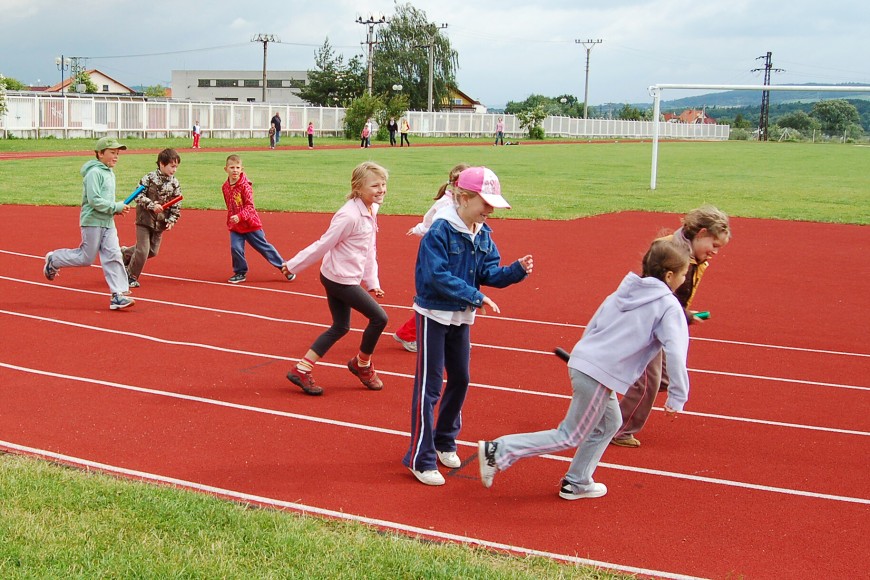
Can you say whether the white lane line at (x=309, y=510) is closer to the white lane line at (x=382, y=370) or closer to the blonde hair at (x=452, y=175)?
the white lane line at (x=382, y=370)

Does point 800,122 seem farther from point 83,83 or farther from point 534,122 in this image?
point 83,83

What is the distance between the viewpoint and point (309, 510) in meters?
5.36

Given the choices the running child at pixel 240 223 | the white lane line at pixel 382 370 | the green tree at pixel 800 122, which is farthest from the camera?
the green tree at pixel 800 122

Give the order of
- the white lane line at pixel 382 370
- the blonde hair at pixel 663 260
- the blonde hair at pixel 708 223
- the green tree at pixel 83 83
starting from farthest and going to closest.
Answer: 1. the green tree at pixel 83 83
2. the white lane line at pixel 382 370
3. the blonde hair at pixel 708 223
4. the blonde hair at pixel 663 260

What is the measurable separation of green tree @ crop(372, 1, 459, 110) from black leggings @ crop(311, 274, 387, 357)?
102430 mm

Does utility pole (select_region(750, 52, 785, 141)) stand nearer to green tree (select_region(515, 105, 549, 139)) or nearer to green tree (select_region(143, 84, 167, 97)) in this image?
green tree (select_region(515, 105, 549, 139))

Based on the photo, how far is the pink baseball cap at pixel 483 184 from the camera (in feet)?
18.5

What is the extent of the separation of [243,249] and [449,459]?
23.1 feet

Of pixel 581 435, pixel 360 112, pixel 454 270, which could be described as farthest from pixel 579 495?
pixel 360 112

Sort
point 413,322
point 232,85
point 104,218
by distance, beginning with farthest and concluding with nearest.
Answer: point 232,85 < point 104,218 < point 413,322

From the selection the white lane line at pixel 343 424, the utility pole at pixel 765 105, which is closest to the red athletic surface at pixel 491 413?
the white lane line at pixel 343 424

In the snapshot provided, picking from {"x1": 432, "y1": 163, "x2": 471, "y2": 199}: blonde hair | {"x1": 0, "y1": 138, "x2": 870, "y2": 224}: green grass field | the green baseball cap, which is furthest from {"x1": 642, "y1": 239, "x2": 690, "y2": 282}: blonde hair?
{"x1": 0, "y1": 138, "x2": 870, "y2": 224}: green grass field

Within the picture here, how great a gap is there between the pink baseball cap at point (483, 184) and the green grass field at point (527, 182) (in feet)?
49.4

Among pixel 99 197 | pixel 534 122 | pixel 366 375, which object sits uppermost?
pixel 534 122
